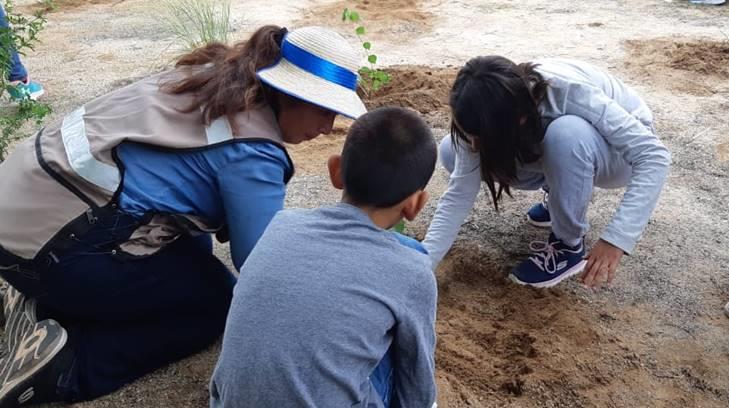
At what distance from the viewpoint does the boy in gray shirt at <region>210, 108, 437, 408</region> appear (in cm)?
116

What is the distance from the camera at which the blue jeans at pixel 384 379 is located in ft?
4.50

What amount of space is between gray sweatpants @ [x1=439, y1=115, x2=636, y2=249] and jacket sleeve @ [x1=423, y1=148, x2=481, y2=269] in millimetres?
172

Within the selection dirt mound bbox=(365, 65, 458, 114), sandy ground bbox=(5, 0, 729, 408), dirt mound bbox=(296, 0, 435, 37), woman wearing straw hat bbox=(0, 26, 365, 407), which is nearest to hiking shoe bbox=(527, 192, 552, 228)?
sandy ground bbox=(5, 0, 729, 408)

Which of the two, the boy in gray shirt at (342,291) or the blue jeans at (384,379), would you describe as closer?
the boy in gray shirt at (342,291)

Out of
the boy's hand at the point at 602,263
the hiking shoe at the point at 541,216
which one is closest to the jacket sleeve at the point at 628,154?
the boy's hand at the point at 602,263

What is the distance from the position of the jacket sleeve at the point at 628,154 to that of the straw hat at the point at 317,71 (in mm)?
784

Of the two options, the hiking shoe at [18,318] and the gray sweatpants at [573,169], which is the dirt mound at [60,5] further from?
the gray sweatpants at [573,169]

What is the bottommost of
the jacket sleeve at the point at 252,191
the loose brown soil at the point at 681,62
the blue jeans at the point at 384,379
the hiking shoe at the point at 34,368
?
the loose brown soil at the point at 681,62

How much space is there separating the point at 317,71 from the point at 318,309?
0.69 meters

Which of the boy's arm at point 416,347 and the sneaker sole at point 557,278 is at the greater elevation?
the boy's arm at point 416,347

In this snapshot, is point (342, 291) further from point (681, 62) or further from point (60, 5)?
point (60, 5)

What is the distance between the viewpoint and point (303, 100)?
63.4 inches

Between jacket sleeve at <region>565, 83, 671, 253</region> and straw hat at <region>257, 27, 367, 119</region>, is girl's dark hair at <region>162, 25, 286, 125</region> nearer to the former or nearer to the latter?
straw hat at <region>257, 27, 367, 119</region>

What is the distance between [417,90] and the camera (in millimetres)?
3852
